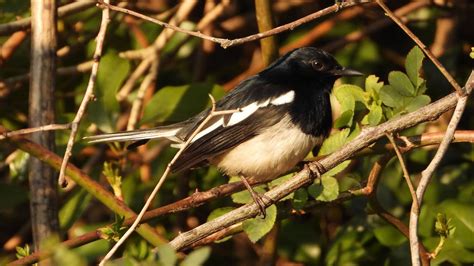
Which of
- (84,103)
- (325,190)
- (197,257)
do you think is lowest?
(325,190)

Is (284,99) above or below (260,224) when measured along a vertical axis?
above

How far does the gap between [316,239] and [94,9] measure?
1652mm

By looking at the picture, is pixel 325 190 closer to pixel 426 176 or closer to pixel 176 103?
pixel 426 176

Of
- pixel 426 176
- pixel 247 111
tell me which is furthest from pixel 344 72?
pixel 426 176

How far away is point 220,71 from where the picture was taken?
605cm

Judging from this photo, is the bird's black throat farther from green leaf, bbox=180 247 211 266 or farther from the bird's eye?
green leaf, bbox=180 247 211 266

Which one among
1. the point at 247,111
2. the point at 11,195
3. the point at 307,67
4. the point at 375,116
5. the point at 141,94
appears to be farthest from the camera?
the point at 141,94

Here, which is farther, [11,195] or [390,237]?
[11,195]

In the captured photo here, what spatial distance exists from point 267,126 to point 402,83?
72 cm

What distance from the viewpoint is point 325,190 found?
12.8 feet

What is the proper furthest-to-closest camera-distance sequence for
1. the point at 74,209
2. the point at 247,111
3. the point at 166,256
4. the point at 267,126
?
the point at 74,209 → the point at 247,111 → the point at 267,126 → the point at 166,256

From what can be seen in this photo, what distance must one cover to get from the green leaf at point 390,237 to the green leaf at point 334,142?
527 millimetres

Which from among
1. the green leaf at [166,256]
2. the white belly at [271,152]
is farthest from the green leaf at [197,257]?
the white belly at [271,152]

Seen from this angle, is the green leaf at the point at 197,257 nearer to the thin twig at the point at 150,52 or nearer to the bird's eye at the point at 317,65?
the bird's eye at the point at 317,65
